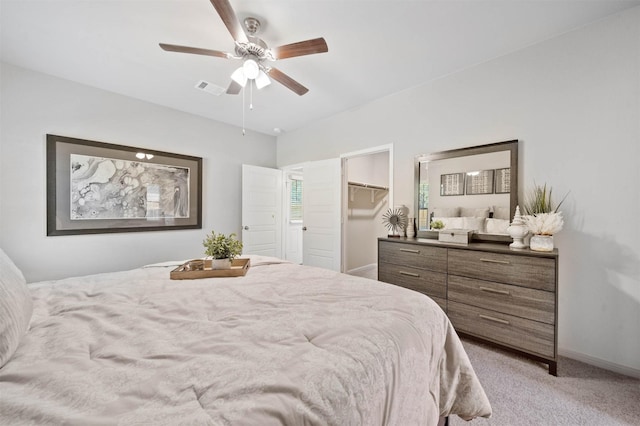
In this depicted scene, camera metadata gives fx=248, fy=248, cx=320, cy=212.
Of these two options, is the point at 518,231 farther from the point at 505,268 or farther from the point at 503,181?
the point at 503,181

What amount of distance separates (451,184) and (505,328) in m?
1.45

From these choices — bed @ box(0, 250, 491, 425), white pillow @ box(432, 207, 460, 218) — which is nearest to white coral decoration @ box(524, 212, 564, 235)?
white pillow @ box(432, 207, 460, 218)

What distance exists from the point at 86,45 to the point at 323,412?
11.1 feet

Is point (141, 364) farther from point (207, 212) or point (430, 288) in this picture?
point (207, 212)

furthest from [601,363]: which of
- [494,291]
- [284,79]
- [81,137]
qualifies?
[81,137]

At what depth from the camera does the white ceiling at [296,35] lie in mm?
1831

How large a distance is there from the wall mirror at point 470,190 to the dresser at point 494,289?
440 millimetres

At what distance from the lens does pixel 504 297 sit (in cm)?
202

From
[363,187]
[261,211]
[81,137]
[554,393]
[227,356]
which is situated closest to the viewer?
[227,356]

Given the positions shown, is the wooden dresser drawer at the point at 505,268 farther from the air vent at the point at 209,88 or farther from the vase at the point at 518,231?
the air vent at the point at 209,88

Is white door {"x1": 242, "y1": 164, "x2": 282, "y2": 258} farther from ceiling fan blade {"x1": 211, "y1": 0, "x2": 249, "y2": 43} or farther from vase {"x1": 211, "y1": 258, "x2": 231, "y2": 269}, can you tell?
ceiling fan blade {"x1": 211, "y1": 0, "x2": 249, "y2": 43}

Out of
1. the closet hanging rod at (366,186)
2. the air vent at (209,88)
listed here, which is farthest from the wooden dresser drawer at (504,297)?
the air vent at (209,88)

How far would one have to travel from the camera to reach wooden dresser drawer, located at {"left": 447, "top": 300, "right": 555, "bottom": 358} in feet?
6.06

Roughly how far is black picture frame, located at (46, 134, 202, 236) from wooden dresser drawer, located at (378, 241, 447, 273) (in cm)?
282
